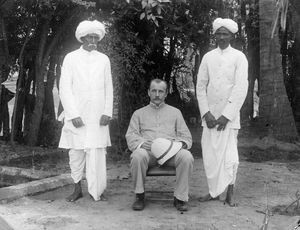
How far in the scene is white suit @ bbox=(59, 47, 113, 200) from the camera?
5918mm

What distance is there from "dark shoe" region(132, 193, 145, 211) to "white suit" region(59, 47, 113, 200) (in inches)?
21.7

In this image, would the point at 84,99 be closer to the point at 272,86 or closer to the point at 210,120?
the point at 210,120

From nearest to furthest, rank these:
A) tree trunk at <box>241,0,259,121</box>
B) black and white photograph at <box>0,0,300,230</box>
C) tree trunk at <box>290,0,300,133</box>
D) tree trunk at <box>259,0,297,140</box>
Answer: black and white photograph at <box>0,0,300,230</box> < tree trunk at <box>259,0,297,140</box> < tree trunk at <box>290,0,300,133</box> < tree trunk at <box>241,0,259,121</box>

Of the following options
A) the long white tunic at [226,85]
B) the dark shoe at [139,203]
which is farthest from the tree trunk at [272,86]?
the dark shoe at [139,203]

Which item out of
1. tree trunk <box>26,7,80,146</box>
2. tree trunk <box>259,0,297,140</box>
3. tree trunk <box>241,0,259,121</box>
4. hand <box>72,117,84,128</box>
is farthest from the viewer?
tree trunk <box>241,0,259,121</box>

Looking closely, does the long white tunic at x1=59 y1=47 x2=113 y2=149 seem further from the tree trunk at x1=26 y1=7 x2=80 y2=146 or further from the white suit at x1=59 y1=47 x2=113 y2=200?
the tree trunk at x1=26 y1=7 x2=80 y2=146

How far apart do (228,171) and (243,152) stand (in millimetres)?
3666

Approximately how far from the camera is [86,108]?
5945mm

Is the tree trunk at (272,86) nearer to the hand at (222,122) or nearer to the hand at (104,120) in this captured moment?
the hand at (222,122)

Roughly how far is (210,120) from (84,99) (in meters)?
1.47

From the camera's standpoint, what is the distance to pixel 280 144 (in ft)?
31.7

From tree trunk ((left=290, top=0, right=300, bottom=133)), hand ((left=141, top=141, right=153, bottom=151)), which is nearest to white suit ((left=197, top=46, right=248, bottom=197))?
hand ((left=141, top=141, right=153, bottom=151))

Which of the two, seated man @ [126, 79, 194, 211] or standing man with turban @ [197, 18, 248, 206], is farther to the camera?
standing man with turban @ [197, 18, 248, 206]

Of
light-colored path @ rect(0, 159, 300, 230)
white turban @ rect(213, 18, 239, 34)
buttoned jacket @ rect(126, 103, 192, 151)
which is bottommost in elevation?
light-colored path @ rect(0, 159, 300, 230)
